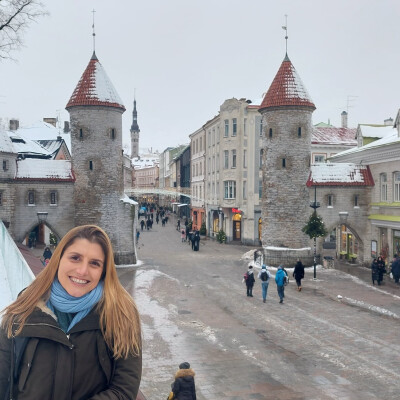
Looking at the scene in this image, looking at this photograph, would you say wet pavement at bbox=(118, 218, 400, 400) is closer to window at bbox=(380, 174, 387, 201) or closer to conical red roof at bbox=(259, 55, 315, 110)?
window at bbox=(380, 174, 387, 201)

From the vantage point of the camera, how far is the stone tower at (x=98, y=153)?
27016 mm

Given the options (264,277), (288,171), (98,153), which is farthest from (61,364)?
(288,171)

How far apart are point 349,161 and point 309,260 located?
7549 millimetres

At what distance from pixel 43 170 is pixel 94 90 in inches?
228

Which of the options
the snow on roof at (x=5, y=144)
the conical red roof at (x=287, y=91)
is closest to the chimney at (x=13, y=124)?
the snow on roof at (x=5, y=144)

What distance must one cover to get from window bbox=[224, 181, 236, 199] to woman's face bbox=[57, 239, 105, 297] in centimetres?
3762

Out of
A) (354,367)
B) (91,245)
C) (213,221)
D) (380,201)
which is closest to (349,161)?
(380,201)

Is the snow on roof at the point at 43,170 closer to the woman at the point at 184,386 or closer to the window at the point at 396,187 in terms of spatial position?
the window at the point at 396,187

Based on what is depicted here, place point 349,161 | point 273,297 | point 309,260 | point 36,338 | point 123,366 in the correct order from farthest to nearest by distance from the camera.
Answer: point 349,161, point 309,260, point 273,297, point 123,366, point 36,338

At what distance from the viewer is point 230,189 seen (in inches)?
1607

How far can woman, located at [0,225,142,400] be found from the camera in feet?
8.35

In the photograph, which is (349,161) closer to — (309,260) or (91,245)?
(309,260)

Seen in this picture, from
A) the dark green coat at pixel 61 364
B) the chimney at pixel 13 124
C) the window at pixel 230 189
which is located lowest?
the dark green coat at pixel 61 364

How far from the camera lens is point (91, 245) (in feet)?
9.36
